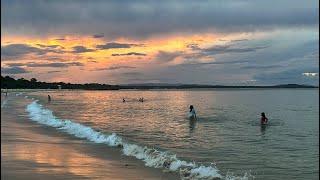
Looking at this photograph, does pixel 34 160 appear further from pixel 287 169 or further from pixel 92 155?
pixel 287 169

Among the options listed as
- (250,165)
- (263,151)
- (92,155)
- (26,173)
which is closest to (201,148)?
(263,151)

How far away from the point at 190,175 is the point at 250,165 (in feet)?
11.7

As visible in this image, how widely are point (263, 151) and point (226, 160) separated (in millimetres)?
4067

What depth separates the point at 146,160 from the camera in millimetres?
15984

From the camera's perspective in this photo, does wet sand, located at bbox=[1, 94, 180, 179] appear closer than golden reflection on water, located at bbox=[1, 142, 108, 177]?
Yes

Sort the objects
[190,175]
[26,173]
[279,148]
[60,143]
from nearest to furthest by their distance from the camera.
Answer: [26,173]
[190,175]
[60,143]
[279,148]

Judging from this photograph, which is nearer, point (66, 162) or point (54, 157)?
point (66, 162)

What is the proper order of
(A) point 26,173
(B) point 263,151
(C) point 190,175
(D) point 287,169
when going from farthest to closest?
(B) point 263,151 < (D) point 287,169 < (C) point 190,175 < (A) point 26,173

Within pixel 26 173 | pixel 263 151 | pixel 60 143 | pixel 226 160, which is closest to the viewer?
pixel 26 173

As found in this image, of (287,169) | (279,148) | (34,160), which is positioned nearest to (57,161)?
(34,160)

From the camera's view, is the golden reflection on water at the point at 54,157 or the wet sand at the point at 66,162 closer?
the wet sand at the point at 66,162

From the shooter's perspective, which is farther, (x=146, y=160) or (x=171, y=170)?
(x=146, y=160)

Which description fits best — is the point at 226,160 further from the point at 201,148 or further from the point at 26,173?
the point at 26,173

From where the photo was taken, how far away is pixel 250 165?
53.7 ft
